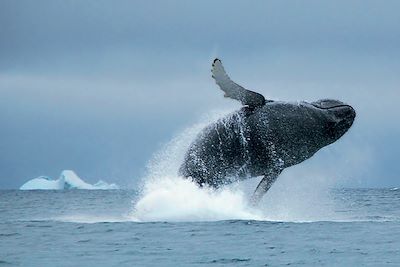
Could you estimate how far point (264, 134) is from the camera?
1742 cm

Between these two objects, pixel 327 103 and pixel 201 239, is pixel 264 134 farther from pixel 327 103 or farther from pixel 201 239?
pixel 201 239

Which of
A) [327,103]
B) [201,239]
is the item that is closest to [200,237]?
[201,239]

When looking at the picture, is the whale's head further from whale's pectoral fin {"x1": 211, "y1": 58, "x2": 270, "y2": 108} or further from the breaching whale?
whale's pectoral fin {"x1": 211, "y1": 58, "x2": 270, "y2": 108}

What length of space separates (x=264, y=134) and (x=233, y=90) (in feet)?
3.75

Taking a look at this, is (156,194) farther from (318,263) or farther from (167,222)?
(318,263)

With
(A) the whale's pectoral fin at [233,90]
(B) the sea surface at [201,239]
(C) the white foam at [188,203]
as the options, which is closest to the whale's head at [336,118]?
(A) the whale's pectoral fin at [233,90]

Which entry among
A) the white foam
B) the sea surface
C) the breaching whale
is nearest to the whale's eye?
the breaching whale

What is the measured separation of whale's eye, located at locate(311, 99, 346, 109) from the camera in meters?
17.4

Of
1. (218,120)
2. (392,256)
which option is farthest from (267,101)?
(392,256)

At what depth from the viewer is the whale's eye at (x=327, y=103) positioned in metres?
17.4

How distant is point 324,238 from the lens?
51.9 ft

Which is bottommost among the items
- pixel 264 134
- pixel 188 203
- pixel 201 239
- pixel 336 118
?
pixel 201 239

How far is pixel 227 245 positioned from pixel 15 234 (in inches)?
211

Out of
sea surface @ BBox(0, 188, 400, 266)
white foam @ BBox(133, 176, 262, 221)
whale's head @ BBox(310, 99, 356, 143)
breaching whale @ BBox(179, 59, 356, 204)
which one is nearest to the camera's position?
sea surface @ BBox(0, 188, 400, 266)
